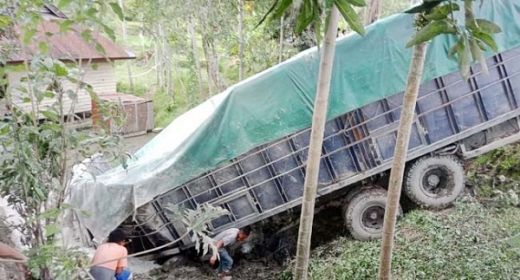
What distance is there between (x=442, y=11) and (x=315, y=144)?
127 inches

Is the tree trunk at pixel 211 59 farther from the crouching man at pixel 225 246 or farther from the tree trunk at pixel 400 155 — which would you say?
the tree trunk at pixel 400 155

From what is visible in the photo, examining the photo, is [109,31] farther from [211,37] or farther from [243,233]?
[211,37]

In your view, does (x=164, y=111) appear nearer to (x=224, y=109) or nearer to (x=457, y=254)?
(x=224, y=109)

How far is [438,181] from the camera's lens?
6.15 meters

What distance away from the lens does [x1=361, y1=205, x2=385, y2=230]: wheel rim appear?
238 inches

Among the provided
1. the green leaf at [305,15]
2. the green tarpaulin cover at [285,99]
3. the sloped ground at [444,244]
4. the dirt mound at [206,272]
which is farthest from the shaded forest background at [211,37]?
the green leaf at [305,15]

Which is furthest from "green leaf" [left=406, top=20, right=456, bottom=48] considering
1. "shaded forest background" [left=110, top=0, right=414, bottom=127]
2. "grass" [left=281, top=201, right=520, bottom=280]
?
"shaded forest background" [left=110, top=0, right=414, bottom=127]

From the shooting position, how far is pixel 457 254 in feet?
15.5

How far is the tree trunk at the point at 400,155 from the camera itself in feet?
11.5

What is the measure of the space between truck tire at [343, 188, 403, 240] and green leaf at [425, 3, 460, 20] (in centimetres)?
509

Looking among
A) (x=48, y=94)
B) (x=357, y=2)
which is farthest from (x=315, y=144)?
(x=357, y=2)

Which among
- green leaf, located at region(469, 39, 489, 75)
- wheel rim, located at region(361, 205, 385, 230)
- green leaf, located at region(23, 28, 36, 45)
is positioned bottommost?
wheel rim, located at region(361, 205, 385, 230)

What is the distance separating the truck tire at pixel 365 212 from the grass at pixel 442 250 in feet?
0.70

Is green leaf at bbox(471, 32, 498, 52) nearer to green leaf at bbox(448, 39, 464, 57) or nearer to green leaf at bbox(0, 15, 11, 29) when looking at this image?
green leaf at bbox(448, 39, 464, 57)
